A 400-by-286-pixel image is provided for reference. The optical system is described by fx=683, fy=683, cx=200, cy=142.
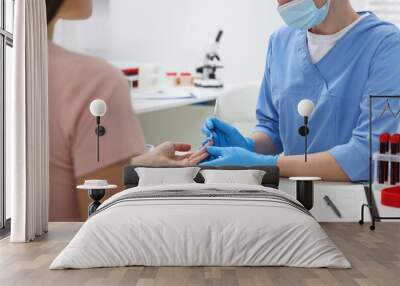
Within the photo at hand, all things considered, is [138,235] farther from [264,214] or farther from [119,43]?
[119,43]

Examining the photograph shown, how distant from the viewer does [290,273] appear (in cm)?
343

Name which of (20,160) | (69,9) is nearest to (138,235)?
(20,160)

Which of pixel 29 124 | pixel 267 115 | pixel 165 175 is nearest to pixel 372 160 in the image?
pixel 267 115

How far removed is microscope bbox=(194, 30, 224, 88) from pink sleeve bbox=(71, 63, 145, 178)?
1.82 ft

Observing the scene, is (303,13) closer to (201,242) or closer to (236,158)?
(236,158)

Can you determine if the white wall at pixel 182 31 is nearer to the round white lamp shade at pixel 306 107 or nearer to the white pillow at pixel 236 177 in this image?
the round white lamp shade at pixel 306 107

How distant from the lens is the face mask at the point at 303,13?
4.86 m

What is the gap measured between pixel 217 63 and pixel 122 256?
1.97m

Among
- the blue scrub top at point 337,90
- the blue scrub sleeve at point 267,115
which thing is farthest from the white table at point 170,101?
the blue scrub top at point 337,90

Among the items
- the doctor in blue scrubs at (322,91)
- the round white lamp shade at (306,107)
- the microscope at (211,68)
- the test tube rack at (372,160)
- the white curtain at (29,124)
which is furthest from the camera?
the microscope at (211,68)

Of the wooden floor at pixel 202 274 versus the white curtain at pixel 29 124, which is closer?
the wooden floor at pixel 202 274

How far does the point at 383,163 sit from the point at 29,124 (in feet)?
8.12

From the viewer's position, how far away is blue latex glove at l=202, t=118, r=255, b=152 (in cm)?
507

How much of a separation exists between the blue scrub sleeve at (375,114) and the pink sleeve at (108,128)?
149 cm
